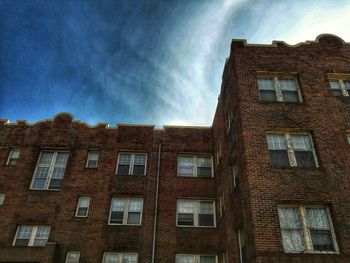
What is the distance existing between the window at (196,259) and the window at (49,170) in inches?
323

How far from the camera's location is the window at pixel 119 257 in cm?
1703

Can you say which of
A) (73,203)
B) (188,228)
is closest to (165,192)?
(188,228)

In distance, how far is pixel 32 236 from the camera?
57.6ft

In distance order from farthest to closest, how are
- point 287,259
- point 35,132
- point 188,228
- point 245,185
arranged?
point 35,132 → point 188,228 → point 245,185 → point 287,259

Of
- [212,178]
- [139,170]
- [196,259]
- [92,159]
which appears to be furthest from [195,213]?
[92,159]

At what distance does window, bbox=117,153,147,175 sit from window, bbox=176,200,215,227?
3.15 meters

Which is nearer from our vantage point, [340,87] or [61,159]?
[340,87]

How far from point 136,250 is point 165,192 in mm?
3623

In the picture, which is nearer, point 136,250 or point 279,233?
point 279,233

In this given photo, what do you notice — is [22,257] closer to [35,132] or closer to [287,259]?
[35,132]

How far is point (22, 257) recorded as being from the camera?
16.5m

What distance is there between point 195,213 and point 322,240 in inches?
327

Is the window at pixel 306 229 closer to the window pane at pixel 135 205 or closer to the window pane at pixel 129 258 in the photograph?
the window pane at pixel 129 258

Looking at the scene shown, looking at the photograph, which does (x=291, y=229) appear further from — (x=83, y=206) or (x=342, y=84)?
(x=83, y=206)
